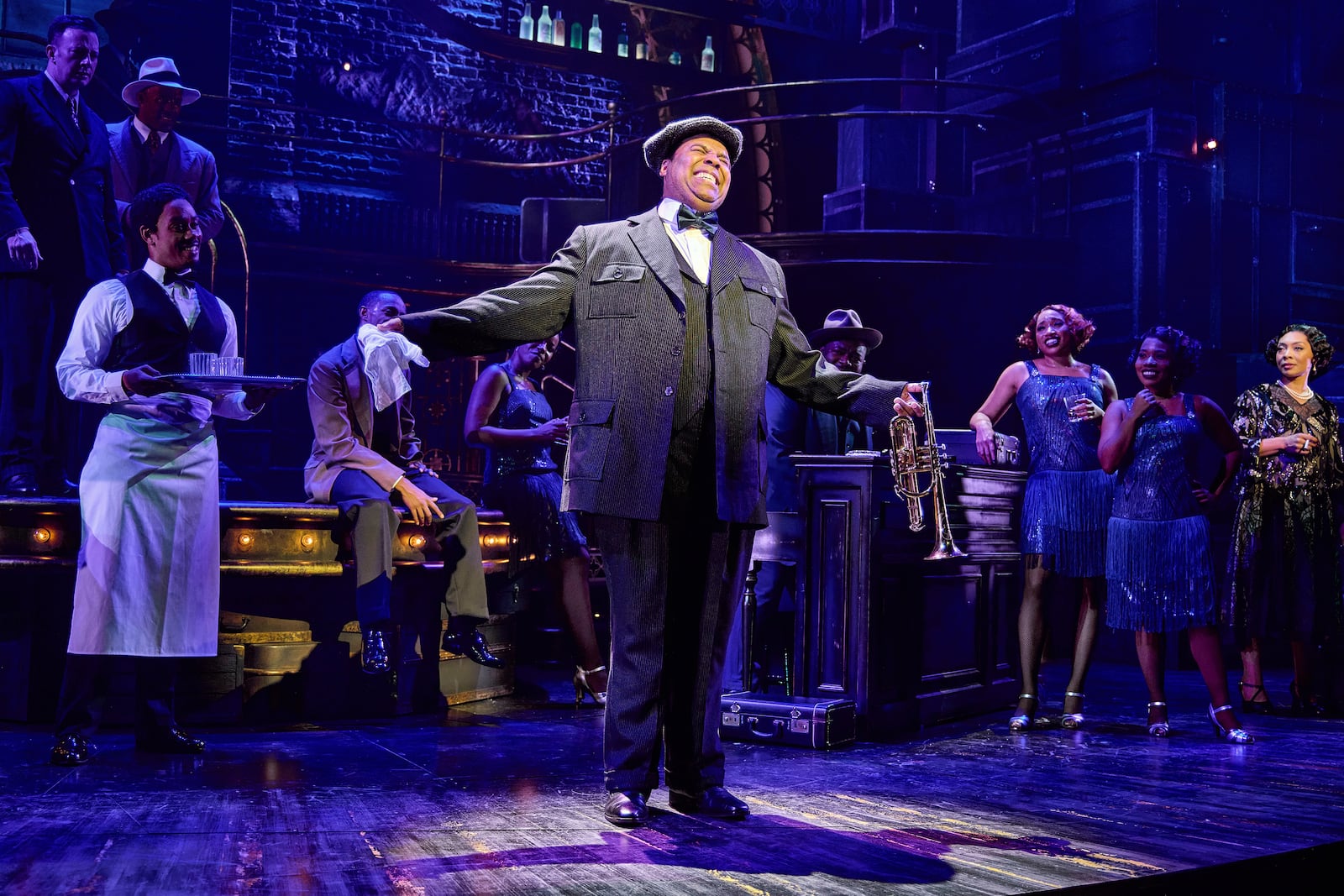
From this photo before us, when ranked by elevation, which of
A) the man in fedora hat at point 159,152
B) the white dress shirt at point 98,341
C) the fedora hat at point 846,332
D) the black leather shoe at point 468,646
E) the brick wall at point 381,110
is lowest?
the black leather shoe at point 468,646

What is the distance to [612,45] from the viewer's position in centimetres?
1305

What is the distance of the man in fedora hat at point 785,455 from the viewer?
193 inches

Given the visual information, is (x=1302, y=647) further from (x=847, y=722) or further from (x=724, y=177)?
(x=724, y=177)

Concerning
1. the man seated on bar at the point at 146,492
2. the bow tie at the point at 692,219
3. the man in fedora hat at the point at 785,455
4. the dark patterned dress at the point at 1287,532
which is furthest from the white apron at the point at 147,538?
the dark patterned dress at the point at 1287,532

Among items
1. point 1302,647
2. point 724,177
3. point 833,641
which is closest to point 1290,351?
point 1302,647

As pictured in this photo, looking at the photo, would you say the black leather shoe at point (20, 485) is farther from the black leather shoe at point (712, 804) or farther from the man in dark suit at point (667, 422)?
the black leather shoe at point (712, 804)

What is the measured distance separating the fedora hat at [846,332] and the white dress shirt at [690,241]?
2619 millimetres

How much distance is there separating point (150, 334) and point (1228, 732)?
4029 mm

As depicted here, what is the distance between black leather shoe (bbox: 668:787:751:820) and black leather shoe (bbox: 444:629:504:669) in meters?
2.13

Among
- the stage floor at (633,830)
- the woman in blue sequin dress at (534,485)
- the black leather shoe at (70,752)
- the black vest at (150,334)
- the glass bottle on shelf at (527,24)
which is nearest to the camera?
the stage floor at (633,830)

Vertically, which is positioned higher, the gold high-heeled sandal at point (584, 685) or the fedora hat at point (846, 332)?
the fedora hat at point (846, 332)

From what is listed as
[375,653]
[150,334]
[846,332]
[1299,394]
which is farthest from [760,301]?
[1299,394]

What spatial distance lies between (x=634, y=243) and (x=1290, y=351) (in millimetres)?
3703

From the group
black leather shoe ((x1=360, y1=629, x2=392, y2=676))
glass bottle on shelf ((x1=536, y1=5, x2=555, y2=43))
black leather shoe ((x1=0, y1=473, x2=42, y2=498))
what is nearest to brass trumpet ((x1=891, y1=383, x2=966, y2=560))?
black leather shoe ((x1=360, y1=629, x2=392, y2=676))
